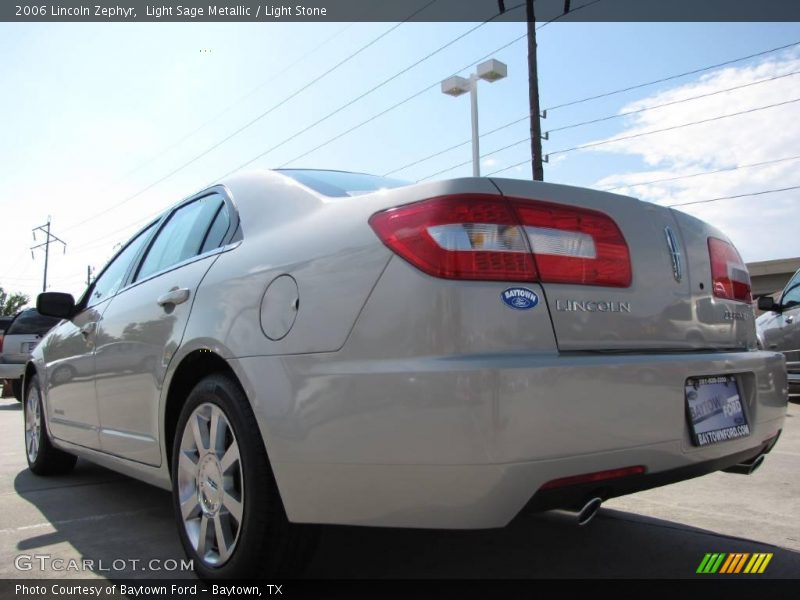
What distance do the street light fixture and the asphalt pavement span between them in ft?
37.4

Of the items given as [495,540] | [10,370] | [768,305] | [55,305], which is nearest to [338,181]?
[495,540]

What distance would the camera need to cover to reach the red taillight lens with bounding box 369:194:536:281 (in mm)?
1828

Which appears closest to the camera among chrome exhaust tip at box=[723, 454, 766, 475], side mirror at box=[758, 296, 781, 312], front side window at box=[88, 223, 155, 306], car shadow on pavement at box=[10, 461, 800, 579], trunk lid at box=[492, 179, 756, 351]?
trunk lid at box=[492, 179, 756, 351]

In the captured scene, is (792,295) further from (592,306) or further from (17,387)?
(17,387)

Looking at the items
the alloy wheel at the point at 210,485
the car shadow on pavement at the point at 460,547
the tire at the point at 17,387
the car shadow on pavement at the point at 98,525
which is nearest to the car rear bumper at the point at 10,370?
the tire at the point at 17,387

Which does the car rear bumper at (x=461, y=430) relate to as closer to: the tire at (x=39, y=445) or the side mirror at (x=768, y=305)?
the tire at (x=39, y=445)

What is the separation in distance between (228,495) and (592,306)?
1.33 meters

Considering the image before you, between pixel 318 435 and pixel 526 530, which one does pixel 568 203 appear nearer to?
pixel 318 435

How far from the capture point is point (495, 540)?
292 cm

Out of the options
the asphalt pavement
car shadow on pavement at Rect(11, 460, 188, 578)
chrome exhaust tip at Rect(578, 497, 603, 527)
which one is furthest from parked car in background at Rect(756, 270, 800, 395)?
car shadow on pavement at Rect(11, 460, 188, 578)

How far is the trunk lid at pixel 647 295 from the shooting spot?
1.92m

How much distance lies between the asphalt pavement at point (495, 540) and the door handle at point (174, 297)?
103cm

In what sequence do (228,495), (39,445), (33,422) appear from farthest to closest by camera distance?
(33,422), (39,445), (228,495)

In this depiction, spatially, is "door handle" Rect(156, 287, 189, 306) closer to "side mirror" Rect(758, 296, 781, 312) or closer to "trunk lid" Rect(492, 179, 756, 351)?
"trunk lid" Rect(492, 179, 756, 351)
